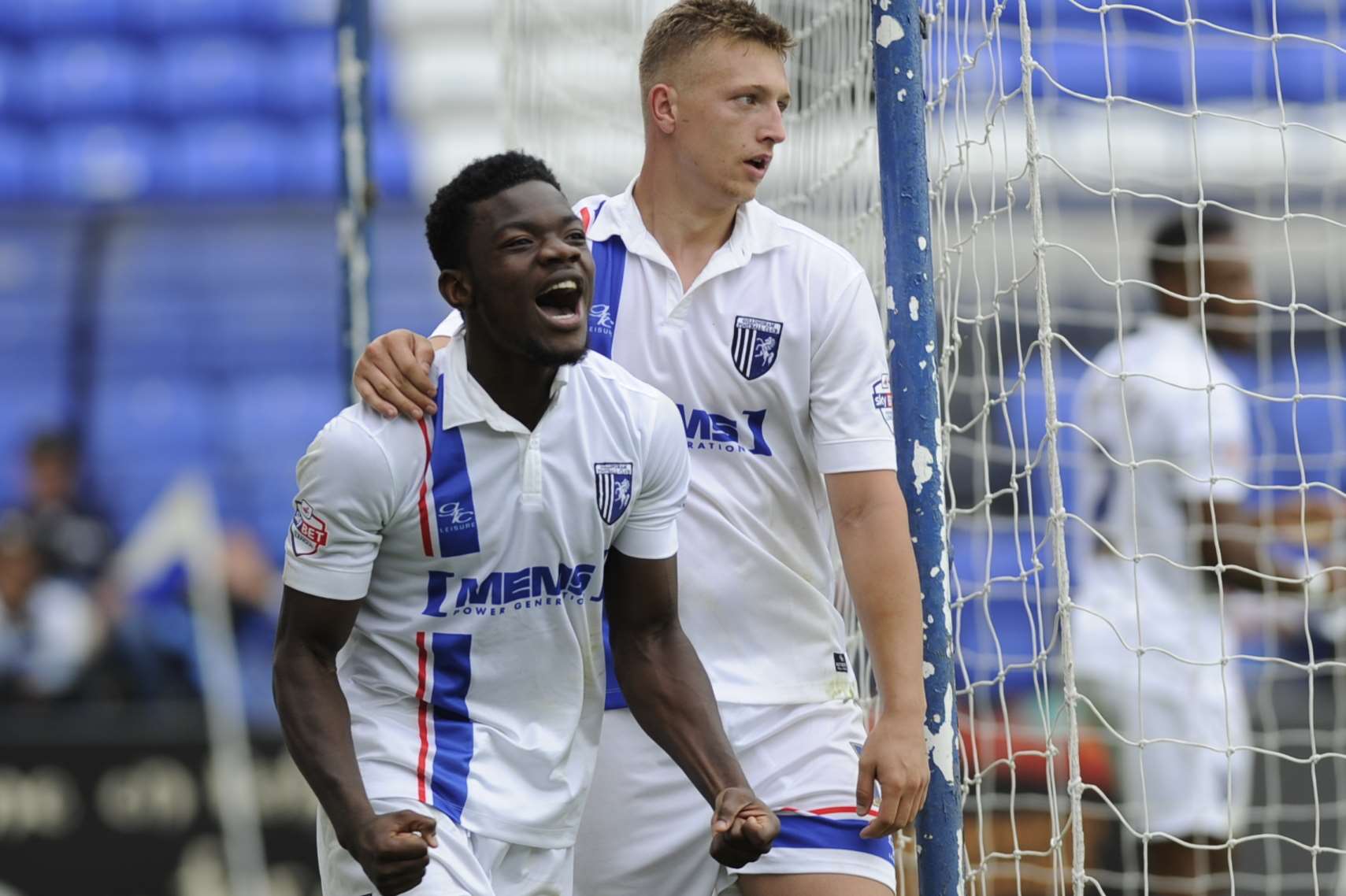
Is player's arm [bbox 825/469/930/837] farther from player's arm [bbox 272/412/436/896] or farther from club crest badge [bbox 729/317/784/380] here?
player's arm [bbox 272/412/436/896]

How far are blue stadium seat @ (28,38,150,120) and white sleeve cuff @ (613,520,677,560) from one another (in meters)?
8.40

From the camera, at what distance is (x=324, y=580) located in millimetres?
2578

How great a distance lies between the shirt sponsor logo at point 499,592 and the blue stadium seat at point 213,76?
8262 millimetres

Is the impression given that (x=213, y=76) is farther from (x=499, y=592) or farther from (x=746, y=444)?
(x=499, y=592)

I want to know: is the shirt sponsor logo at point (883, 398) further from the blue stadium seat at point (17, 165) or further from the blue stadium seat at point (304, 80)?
the blue stadium seat at point (17, 165)

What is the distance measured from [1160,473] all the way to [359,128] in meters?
2.53

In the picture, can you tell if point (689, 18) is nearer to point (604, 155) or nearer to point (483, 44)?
point (604, 155)

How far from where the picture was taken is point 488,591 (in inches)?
106

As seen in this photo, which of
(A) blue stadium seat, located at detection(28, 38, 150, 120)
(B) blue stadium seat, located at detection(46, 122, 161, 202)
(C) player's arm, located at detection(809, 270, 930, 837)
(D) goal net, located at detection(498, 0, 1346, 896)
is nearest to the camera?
(C) player's arm, located at detection(809, 270, 930, 837)

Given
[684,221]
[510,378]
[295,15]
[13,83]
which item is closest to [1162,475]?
[684,221]

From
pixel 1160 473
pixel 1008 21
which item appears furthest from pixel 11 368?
pixel 1160 473

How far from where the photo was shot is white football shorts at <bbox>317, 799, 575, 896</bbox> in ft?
8.41

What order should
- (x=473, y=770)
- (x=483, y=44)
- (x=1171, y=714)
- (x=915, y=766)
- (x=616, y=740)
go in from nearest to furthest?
(x=473, y=770), (x=915, y=766), (x=616, y=740), (x=1171, y=714), (x=483, y=44)

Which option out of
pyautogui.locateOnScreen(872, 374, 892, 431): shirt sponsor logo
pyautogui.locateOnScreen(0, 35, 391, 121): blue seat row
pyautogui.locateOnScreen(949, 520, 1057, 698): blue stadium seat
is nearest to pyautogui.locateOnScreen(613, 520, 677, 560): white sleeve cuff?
pyautogui.locateOnScreen(872, 374, 892, 431): shirt sponsor logo
